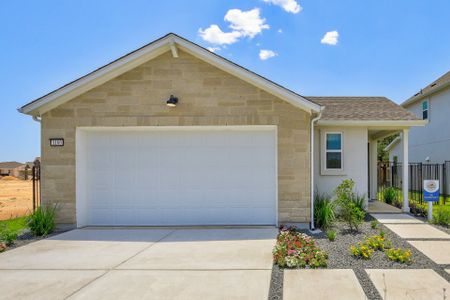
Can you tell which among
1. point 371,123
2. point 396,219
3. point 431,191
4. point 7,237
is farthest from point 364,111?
point 7,237

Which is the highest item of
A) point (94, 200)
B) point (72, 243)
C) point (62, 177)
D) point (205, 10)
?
point (205, 10)

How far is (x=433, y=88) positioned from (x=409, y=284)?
16.0 m

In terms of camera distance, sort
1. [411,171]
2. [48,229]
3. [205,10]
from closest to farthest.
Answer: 1. [48,229]
2. [205,10]
3. [411,171]

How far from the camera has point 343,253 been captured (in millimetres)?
6055

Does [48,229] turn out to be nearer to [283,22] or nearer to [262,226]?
[262,226]

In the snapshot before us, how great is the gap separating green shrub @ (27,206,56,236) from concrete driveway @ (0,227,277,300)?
0.55 m

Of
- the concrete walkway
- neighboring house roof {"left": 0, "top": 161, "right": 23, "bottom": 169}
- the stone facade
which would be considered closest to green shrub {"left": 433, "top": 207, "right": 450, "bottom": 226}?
the concrete walkway

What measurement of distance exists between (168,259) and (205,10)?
8499mm

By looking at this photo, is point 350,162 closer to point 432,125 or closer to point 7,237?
point 7,237

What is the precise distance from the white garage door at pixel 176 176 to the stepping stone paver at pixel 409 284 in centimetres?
390

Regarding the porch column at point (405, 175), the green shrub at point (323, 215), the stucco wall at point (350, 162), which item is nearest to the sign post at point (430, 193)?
the porch column at point (405, 175)

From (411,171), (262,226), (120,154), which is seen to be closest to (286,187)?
(262,226)

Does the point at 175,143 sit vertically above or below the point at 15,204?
above

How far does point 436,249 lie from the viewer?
21.0 ft
